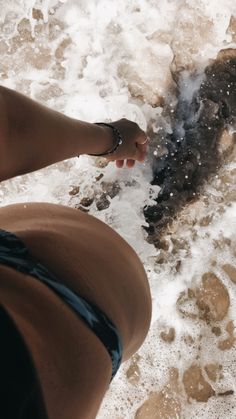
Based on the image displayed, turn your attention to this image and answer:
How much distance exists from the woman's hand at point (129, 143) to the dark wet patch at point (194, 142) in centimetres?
21

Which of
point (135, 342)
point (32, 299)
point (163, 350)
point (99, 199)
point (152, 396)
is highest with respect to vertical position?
point (32, 299)

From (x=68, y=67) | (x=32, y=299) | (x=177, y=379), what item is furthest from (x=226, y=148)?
(x=32, y=299)

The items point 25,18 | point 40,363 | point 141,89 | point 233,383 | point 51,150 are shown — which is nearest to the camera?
point 40,363

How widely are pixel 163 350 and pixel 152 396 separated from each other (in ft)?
0.61

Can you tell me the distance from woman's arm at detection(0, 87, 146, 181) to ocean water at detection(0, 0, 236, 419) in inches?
21.4

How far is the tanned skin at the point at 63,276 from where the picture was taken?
2.75 ft

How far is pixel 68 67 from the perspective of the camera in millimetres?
2125

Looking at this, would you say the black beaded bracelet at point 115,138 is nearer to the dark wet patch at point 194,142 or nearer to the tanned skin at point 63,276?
the tanned skin at point 63,276

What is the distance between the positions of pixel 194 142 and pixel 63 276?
1.12 metres

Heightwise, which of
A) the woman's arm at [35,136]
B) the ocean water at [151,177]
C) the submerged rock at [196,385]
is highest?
the woman's arm at [35,136]

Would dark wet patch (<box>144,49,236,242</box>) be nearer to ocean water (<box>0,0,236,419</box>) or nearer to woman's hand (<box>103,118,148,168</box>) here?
ocean water (<box>0,0,236,419</box>)

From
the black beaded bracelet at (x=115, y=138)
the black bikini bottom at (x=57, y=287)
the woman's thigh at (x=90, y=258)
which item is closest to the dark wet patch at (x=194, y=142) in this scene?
the black beaded bracelet at (x=115, y=138)

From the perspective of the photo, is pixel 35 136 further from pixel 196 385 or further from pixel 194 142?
pixel 196 385

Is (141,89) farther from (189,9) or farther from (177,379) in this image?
(177,379)
